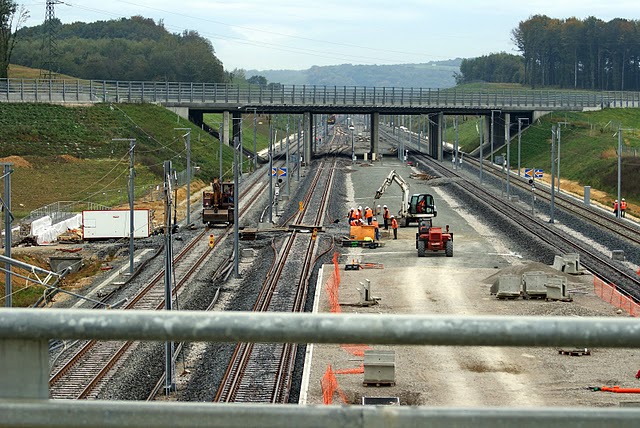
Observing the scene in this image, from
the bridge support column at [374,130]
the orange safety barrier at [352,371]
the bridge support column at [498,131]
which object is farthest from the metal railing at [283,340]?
the bridge support column at [498,131]

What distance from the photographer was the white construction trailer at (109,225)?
175ft

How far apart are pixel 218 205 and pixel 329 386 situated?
3551 centimetres

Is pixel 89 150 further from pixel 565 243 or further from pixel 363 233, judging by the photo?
pixel 565 243

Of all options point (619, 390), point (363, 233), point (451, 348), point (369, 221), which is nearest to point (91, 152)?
point (369, 221)

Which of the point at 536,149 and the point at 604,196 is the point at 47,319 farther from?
the point at 536,149

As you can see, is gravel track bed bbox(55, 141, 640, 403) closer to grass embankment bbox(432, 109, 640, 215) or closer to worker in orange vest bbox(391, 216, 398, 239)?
worker in orange vest bbox(391, 216, 398, 239)

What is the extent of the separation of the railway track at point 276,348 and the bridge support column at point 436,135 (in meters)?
48.5

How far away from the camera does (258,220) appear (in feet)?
203

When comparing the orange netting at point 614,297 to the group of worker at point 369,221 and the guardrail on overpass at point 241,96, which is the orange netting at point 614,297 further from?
the guardrail on overpass at point 241,96

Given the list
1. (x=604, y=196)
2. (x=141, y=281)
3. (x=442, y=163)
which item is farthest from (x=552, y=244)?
(x=442, y=163)

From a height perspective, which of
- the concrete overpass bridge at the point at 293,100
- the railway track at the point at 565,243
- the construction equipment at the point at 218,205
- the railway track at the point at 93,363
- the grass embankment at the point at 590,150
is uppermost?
the concrete overpass bridge at the point at 293,100

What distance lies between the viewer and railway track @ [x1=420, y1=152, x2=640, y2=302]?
130 ft

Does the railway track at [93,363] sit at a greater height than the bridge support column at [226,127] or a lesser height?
lesser

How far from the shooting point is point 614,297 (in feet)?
120
